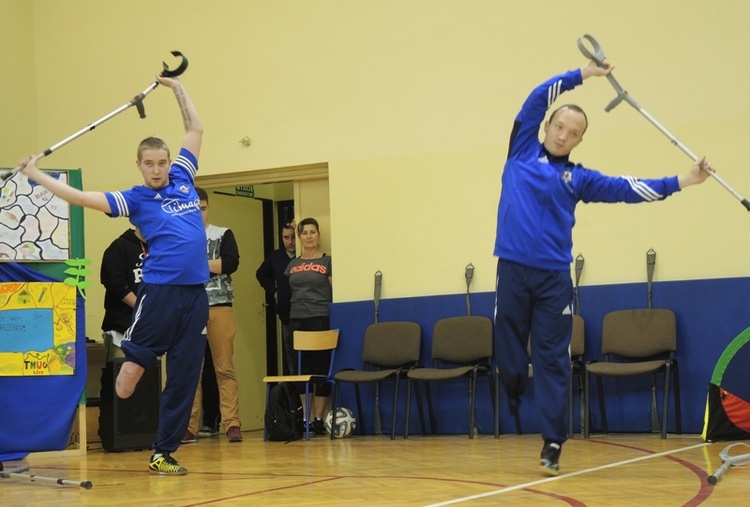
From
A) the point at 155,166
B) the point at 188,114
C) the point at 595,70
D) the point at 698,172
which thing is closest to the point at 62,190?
the point at 155,166

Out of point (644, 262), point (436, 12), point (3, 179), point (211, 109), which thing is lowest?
point (644, 262)

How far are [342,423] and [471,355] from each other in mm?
1161

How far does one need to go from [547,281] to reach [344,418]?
3.44m

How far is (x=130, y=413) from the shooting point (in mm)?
6625

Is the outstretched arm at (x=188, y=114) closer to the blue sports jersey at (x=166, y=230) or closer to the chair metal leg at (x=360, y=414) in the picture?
the blue sports jersey at (x=166, y=230)

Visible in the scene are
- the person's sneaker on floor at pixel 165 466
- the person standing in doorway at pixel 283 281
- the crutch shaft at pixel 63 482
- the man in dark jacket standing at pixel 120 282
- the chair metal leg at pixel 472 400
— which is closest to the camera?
the crutch shaft at pixel 63 482

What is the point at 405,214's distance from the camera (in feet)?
25.0

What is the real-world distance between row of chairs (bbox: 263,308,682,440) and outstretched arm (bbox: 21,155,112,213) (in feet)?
9.61

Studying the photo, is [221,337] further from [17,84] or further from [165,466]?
[17,84]

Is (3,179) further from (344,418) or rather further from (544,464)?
(344,418)

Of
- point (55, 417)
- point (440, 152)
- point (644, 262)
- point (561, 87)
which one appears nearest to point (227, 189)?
point (440, 152)

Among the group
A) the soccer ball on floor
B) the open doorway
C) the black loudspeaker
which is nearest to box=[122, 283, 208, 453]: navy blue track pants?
the black loudspeaker

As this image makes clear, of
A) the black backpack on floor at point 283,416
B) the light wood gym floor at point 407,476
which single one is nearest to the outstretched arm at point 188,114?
the light wood gym floor at point 407,476

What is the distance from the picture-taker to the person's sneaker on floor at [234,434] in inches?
286
